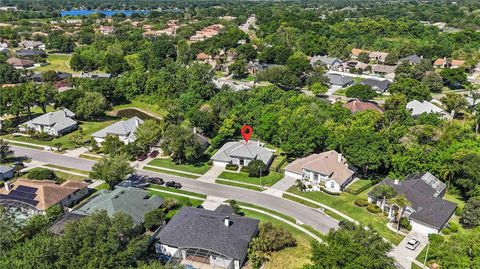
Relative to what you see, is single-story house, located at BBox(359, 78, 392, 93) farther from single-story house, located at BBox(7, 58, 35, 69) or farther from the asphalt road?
single-story house, located at BBox(7, 58, 35, 69)

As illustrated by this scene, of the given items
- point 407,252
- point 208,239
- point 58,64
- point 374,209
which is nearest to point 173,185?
point 208,239

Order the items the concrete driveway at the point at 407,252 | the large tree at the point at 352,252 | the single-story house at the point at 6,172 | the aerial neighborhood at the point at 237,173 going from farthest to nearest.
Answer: the single-story house at the point at 6,172 < the concrete driveway at the point at 407,252 < the aerial neighborhood at the point at 237,173 < the large tree at the point at 352,252

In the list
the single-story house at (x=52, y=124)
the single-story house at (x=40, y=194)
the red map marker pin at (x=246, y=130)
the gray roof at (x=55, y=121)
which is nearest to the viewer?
the single-story house at (x=40, y=194)

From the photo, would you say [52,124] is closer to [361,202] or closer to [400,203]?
[361,202]

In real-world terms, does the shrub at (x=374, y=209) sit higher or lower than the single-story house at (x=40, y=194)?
lower

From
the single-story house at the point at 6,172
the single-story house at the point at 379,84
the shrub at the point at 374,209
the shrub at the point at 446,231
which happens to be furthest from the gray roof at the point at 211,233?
the single-story house at the point at 379,84

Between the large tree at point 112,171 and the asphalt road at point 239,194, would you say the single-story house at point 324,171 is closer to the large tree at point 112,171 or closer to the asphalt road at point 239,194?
the asphalt road at point 239,194

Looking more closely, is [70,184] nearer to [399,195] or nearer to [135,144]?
[135,144]

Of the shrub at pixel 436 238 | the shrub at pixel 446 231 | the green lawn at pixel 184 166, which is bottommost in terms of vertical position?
the green lawn at pixel 184 166
